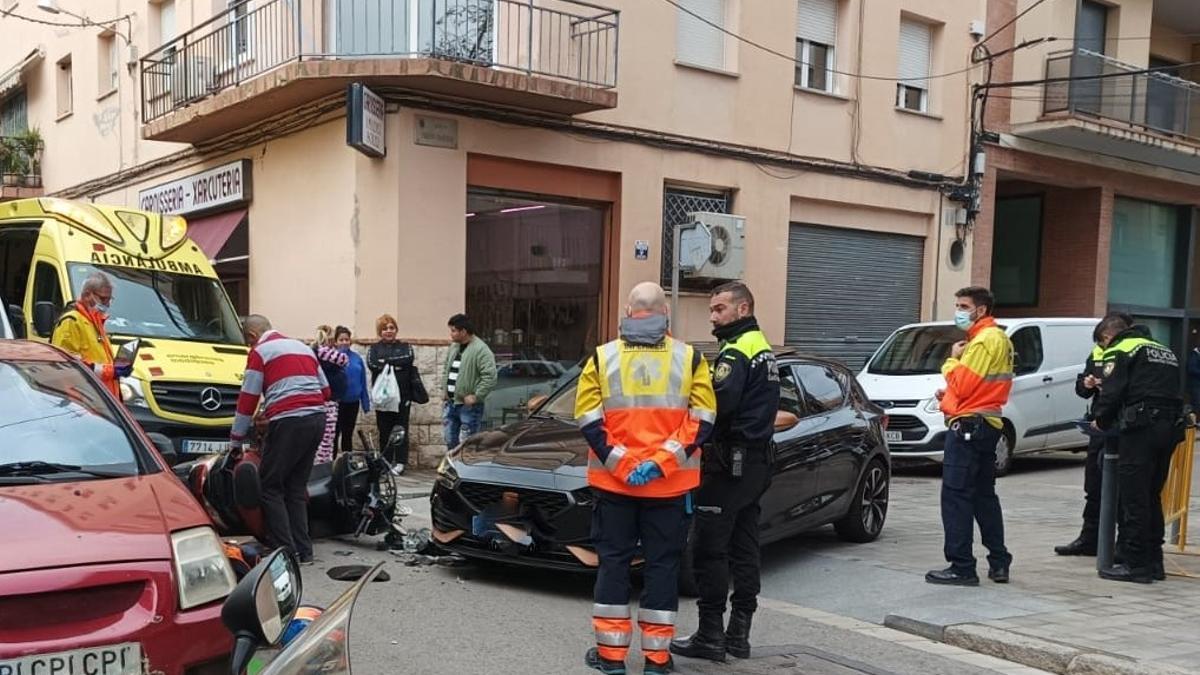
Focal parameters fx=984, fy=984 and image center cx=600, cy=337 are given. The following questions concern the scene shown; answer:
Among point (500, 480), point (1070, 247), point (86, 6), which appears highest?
point (86, 6)

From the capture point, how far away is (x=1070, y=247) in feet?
64.7

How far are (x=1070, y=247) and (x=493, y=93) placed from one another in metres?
13.4

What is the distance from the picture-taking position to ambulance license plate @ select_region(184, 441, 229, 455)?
825 cm

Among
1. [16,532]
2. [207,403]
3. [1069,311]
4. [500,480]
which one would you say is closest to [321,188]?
[207,403]

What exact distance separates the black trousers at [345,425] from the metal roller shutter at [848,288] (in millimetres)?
7412

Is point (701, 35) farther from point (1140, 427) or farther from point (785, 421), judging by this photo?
point (1140, 427)

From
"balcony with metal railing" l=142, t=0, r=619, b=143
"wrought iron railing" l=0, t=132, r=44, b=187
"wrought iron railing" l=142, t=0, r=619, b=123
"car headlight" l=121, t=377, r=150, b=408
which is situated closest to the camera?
"car headlight" l=121, t=377, r=150, b=408

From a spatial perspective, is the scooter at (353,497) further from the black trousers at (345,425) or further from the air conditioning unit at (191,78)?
the air conditioning unit at (191,78)

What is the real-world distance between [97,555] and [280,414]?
3343 millimetres

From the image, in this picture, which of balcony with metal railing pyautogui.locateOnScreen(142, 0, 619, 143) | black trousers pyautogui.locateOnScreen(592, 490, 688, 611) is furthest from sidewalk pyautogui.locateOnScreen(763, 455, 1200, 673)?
balcony with metal railing pyautogui.locateOnScreen(142, 0, 619, 143)

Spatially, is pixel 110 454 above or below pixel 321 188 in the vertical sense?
below

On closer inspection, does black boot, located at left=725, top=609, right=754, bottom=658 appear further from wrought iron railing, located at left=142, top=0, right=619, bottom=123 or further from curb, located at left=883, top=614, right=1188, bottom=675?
wrought iron railing, located at left=142, top=0, right=619, bottom=123

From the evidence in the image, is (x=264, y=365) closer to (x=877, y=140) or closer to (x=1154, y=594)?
(x=1154, y=594)

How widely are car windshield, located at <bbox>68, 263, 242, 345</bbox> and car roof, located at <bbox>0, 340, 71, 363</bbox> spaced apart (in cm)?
478
